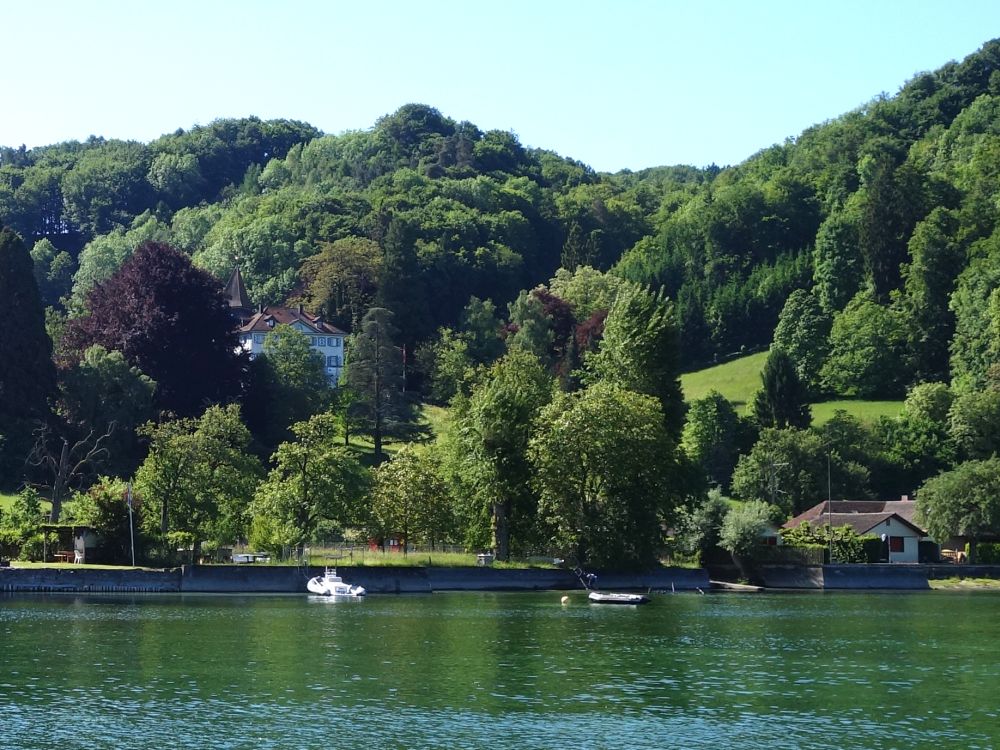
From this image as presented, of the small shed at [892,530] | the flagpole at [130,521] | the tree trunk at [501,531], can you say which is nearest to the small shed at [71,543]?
the flagpole at [130,521]

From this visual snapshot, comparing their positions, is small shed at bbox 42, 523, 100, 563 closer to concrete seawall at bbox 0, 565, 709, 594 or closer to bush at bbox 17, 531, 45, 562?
bush at bbox 17, 531, 45, 562

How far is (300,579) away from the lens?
9575 cm

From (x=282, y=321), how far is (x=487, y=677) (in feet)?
419

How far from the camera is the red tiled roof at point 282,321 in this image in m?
176

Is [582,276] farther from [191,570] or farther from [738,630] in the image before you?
[738,630]

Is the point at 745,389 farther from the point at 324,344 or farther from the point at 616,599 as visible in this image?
the point at 616,599

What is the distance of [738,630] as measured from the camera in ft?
237

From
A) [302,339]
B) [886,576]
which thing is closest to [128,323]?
[302,339]

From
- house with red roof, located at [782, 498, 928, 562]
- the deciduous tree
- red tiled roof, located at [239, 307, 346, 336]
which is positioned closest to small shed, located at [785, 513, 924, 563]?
house with red roof, located at [782, 498, 928, 562]

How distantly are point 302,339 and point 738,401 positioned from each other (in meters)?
43.2

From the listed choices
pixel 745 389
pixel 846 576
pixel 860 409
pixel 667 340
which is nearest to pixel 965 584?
pixel 846 576

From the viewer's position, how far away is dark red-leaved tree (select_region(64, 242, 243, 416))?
13975 cm

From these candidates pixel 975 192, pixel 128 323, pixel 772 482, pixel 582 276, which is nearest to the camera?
pixel 772 482

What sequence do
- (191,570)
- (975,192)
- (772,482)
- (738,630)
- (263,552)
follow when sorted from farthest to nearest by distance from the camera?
(975,192)
(772,482)
(263,552)
(191,570)
(738,630)
